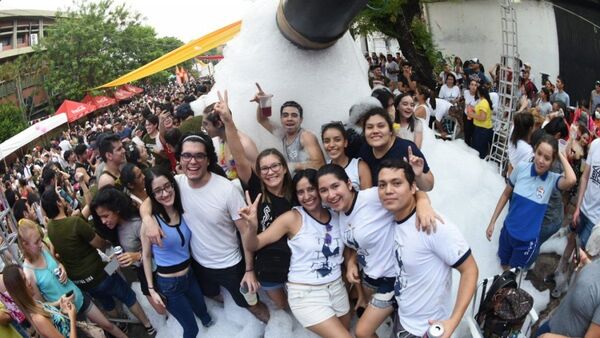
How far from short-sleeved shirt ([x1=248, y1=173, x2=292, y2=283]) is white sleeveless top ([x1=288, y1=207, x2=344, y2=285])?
0.23ft

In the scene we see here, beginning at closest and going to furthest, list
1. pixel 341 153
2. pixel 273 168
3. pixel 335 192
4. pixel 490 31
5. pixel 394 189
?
pixel 394 189 < pixel 335 192 < pixel 273 168 < pixel 341 153 < pixel 490 31

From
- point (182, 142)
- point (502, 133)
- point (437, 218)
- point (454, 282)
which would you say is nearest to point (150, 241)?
point (182, 142)

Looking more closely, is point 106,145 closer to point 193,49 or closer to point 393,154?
point 393,154

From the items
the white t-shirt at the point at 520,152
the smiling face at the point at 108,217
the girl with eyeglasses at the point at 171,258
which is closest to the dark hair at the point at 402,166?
the girl with eyeglasses at the point at 171,258

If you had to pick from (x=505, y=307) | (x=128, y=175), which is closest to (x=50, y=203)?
(x=128, y=175)

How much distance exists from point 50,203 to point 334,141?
7.07 feet

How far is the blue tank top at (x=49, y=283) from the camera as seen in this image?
10.0 feet

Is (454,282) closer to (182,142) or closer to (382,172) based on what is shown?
(382,172)

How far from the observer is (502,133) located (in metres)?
5.83

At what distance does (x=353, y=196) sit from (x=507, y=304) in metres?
1.01

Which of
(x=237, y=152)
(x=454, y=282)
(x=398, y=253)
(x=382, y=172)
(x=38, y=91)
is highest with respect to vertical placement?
(x=38, y=91)

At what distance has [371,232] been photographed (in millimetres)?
2479

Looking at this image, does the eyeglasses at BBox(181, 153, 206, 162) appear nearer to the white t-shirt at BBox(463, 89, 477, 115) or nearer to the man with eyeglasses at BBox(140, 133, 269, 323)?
the man with eyeglasses at BBox(140, 133, 269, 323)

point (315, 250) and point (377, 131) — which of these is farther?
point (377, 131)
